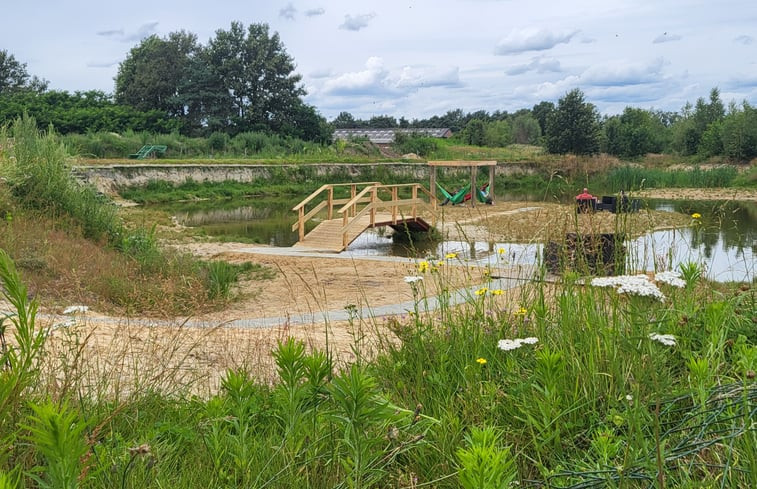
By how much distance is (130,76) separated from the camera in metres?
50.5

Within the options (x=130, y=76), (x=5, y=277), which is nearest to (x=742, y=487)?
(x=5, y=277)

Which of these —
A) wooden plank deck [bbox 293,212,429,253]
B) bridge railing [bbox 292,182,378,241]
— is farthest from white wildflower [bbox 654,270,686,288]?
wooden plank deck [bbox 293,212,429,253]

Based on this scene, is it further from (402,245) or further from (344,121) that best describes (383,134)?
(402,245)

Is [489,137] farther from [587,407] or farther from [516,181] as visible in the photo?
[587,407]

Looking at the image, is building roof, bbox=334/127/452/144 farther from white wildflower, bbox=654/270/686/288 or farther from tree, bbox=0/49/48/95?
white wildflower, bbox=654/270/686/288

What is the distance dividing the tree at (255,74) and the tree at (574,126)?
57.2 ft

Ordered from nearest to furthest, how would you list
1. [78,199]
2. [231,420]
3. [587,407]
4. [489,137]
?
1. [231,420]
2. [587,407]
3. [78,199]
4. [489,137]

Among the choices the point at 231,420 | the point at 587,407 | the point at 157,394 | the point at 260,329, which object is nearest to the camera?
the point at 231,420

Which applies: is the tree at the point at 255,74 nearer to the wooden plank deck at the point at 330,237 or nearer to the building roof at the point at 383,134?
the building roof at the point at 383,134

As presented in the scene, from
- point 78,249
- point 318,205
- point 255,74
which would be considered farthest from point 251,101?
point 78,249

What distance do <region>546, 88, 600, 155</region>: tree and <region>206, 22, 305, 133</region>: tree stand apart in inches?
687

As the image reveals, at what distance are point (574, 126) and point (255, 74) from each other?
21.6 m

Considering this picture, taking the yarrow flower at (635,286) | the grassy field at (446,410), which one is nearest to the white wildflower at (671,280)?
the grassy field at (446,410)

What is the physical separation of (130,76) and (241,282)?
4526 centimetres
